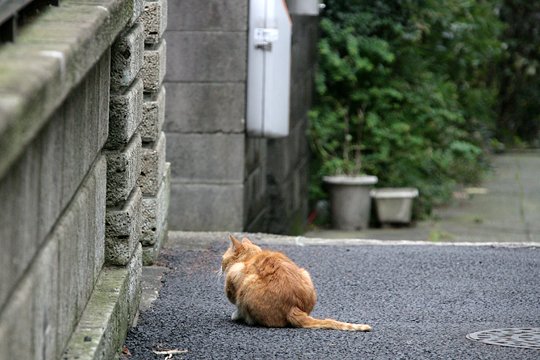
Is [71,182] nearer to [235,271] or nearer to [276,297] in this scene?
[276,297]

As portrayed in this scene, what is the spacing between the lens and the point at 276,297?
17.1 ft

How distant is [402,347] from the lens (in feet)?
16.3

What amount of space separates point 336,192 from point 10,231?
33.1 feet

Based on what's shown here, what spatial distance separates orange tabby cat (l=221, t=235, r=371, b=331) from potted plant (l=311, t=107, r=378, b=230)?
7.06m

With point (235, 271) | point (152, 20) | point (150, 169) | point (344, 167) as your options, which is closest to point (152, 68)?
point (152, 20)

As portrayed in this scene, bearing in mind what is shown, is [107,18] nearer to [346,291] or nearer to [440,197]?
[346,291]

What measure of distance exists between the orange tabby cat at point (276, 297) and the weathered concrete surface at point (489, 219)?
6.19m

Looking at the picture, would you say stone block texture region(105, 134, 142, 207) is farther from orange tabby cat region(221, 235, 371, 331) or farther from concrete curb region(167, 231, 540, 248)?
concrete curb region(167, 231, 540, 248)

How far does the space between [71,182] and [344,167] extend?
9.21m

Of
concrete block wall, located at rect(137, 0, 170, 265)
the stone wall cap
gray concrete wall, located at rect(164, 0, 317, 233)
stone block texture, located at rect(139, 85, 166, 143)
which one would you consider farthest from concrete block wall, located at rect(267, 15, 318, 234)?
the stone wall cap

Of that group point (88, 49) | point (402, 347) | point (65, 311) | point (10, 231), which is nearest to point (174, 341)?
point (402, 347)

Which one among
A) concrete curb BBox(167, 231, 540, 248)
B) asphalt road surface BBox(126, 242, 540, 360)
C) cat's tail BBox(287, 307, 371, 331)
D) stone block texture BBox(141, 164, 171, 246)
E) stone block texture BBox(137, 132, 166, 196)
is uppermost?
stone block texture BBox(137, 132, 166, 196)

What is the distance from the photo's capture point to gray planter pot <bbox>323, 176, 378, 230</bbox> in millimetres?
12352

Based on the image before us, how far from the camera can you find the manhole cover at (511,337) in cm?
509
